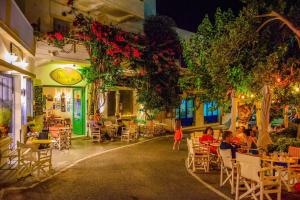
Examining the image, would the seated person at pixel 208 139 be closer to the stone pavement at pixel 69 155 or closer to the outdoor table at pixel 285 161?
the outdoor table at pixel 285 161

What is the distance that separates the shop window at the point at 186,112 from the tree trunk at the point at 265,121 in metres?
13.1

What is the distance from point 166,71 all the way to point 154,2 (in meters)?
7.06

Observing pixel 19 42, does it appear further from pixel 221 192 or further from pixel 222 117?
pixel 222 117

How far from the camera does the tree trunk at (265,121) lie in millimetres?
10578

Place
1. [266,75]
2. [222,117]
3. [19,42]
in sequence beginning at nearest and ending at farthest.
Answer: [19,42] < [266,75] < [222,117]

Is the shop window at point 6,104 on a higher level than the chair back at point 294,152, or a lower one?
higher

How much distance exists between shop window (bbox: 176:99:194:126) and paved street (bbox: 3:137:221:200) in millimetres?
11514

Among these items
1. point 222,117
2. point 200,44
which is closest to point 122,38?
point 200,44

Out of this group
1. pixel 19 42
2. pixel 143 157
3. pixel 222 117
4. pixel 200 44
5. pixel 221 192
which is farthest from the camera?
pixel 222 117

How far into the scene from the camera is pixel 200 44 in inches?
620

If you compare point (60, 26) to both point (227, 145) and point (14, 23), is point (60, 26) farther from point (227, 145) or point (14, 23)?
point (227, 145)

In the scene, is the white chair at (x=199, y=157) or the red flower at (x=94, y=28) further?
the red flower at (x=94, y=28)

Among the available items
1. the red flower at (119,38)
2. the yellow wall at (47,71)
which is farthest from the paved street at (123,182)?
the red flower at (119,38)

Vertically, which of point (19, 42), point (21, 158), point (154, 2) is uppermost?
point (154, 2)
